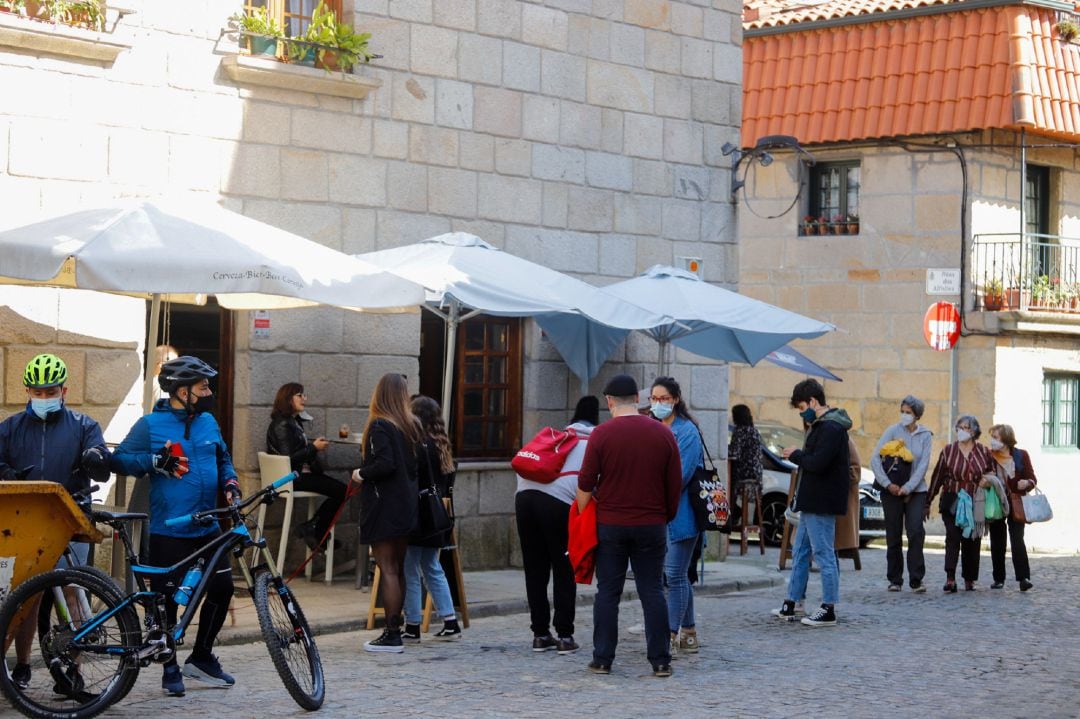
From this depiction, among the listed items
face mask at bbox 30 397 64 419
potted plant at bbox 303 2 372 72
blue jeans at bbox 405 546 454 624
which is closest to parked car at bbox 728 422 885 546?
potted plant at bbox 303 2 372 72

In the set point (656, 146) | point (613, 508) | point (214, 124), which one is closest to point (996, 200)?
point (656, 146)

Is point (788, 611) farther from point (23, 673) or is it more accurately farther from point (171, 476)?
point (23, 673)

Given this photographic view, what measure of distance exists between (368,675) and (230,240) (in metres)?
2.78

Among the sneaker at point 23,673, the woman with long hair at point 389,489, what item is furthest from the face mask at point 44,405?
the woman with long hair at point 389,489

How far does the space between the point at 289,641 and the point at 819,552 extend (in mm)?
4955

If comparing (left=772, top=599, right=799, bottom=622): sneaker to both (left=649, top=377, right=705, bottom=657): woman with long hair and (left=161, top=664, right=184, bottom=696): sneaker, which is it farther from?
(left=161, top=664, right=184, bottom=696): sneaker

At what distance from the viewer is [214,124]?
496 inches

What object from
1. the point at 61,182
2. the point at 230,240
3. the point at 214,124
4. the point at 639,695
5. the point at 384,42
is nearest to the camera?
the point at 639,695

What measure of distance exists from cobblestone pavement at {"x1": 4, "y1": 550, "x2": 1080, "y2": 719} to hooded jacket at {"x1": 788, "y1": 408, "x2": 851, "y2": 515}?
0.89 metres

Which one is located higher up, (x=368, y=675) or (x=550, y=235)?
(x=550, y=235)

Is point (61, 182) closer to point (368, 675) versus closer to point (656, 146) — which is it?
point (368, 675)

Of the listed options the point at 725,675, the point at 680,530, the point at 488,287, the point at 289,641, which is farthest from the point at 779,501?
the point at 289,641

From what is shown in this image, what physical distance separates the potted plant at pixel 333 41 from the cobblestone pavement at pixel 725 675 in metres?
4.63

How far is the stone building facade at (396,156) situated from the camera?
11750 millimetres
